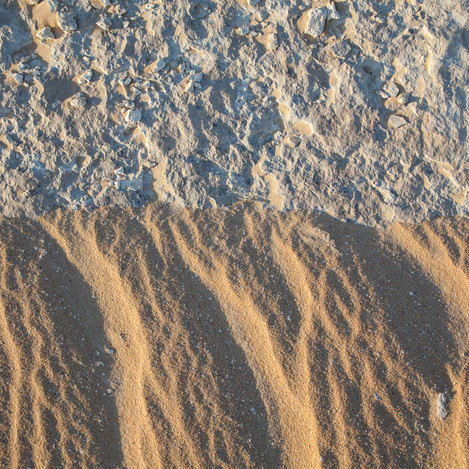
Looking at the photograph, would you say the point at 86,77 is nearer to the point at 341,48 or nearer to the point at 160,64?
the point at 160,64

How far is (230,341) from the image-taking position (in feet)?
6.98

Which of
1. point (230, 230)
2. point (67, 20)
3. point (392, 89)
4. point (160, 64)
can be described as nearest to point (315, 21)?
point (392, 89)

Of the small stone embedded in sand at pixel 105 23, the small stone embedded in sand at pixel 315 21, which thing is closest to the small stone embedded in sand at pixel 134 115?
the small stone embedded in sand at pixel 105 23

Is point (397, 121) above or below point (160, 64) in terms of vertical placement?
below

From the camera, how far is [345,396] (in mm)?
2035

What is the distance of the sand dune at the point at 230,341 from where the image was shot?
203 cm

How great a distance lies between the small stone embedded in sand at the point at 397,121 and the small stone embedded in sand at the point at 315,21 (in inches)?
28.0

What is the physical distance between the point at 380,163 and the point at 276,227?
0.78m

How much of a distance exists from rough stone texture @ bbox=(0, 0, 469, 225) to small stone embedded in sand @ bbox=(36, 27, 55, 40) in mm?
31

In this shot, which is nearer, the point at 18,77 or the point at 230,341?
the point at 230,341

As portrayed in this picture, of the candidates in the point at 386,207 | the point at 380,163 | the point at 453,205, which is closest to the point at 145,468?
the point at 386,207

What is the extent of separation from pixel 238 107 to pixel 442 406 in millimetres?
2202

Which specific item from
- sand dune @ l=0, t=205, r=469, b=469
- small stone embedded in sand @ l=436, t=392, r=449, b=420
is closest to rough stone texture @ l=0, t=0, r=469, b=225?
sand dune @ l=0, t=205, r=469, b=469

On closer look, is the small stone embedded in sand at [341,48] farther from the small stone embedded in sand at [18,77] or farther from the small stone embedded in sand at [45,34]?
the small stone embedded in sand at [18,77]
